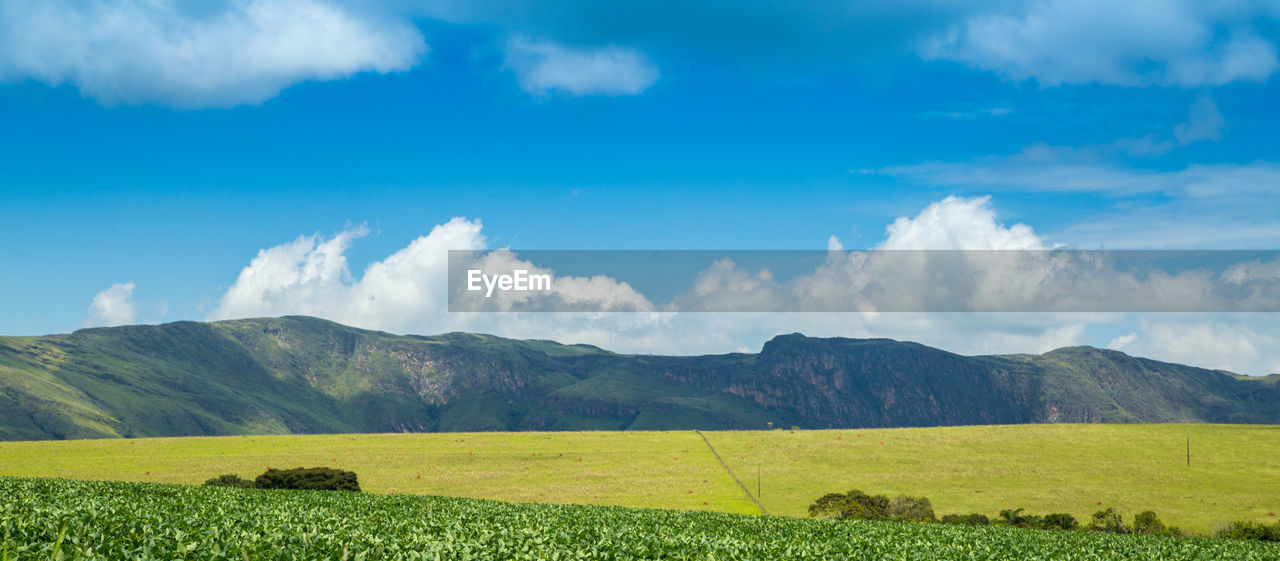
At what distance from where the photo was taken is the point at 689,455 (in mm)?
138500

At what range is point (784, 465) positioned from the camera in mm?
130500

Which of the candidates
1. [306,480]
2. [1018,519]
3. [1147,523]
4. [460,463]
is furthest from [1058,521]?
[460,463]

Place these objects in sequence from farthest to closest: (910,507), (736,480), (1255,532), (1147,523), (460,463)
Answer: (460,463)
(736,480)
(910,507)
(1147,523)
(1255,532)

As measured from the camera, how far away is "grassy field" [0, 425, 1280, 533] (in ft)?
347

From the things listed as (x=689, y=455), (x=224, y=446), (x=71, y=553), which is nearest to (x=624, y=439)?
(x=689, y=455)

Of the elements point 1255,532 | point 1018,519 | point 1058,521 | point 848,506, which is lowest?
point 1018,519

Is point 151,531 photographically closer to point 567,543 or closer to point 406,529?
point 406,529

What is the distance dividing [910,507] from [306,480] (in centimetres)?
7286

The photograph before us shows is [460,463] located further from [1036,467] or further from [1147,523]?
[1147,523]

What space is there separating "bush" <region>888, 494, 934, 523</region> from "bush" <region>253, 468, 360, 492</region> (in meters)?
65.6

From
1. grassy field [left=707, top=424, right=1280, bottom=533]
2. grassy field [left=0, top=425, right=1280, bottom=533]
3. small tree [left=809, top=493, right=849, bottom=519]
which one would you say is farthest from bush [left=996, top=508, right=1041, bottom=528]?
small tree [left=809, top=493, right=849, bottom=519]

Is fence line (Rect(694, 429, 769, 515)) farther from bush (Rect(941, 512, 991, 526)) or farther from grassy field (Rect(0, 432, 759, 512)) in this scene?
bush (Rect(941, 512, 991, 526))

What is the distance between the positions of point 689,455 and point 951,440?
50.6 m

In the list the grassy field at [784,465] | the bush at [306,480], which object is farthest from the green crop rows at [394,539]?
the grassy field at [784,465]
